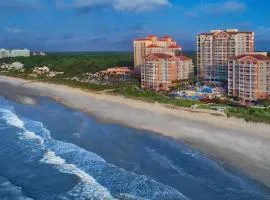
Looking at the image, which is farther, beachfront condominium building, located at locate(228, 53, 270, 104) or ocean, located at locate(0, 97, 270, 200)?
beachfront condominium building, located at locate(228, 53, 270, 104)

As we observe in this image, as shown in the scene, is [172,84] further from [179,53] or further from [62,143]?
[62,143]

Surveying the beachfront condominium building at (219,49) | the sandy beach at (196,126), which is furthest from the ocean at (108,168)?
the beachfront condominium building at (219,49)

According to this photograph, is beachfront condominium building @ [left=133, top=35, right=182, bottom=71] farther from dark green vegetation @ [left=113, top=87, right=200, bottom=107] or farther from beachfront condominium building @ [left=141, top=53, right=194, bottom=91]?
dark green vegetation @ [left=113, top=87, right=200, bottom=107]

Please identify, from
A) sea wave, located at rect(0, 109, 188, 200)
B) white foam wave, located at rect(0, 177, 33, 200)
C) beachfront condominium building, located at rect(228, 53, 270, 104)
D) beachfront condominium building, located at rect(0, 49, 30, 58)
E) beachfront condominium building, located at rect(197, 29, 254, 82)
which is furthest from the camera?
beachfront condominium building, located at rect(0, 49, 30, 58)

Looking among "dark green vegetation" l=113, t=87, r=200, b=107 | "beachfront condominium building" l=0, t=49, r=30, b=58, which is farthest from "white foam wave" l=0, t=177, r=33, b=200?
"beachfront condominium building" l=0, t=49, r=30, b=58

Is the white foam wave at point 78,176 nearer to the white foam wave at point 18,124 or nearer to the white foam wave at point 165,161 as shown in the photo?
the white foam wave at point 18,124

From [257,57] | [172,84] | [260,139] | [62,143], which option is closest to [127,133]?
[62,143]

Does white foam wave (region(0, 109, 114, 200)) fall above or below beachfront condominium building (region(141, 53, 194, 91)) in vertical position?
below
